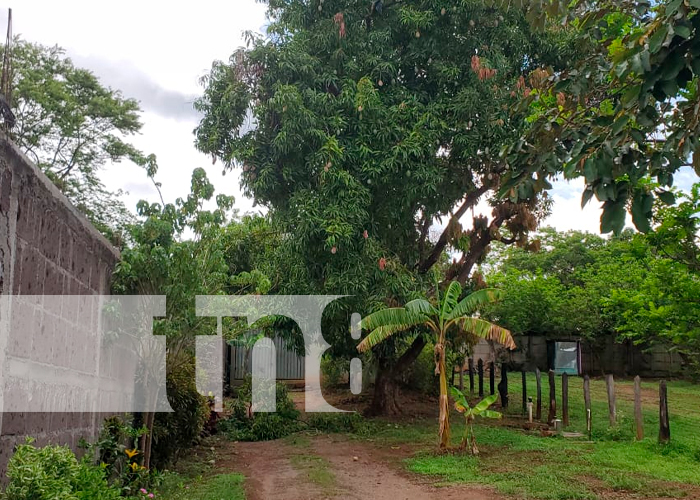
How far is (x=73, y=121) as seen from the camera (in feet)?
68.2

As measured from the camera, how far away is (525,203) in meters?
14.2

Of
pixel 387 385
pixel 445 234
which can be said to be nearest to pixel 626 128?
pixel 445 234

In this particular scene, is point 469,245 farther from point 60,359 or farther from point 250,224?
point 60,359

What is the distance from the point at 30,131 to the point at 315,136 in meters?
12.2

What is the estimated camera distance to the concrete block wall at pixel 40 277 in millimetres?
3717

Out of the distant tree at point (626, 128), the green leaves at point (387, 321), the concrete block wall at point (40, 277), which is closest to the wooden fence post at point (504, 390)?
the green leaves at point (387, 321)

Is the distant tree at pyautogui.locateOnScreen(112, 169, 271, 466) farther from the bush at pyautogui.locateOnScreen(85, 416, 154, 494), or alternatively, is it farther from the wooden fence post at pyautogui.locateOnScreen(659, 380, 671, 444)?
the wooden fence post at pyautogui.locateOnScreen(659, 380, 671, 444)

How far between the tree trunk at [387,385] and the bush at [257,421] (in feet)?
6.76

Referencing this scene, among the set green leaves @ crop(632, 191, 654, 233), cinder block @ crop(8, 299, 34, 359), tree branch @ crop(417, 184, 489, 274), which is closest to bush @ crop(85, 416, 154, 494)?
cinder block @ crop(8, 299, 34, 359)

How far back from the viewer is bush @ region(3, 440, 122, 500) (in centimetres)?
338

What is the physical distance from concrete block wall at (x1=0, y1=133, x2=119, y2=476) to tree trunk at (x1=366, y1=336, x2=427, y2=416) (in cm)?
994

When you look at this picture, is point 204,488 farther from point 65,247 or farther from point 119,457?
point 65,247

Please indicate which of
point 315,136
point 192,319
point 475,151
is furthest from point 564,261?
point 192,319

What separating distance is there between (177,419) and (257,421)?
4.58 metres
